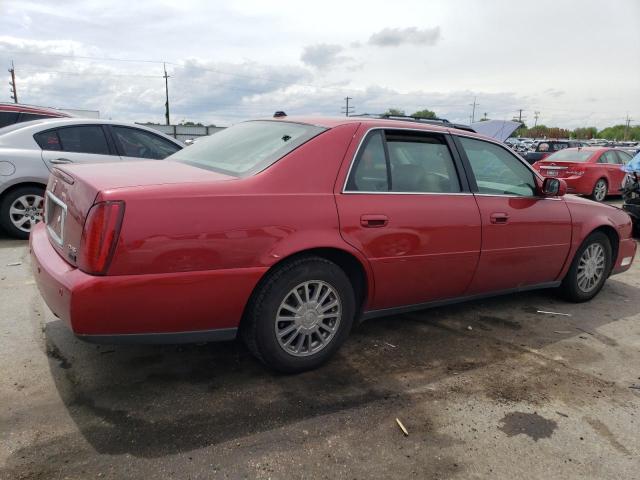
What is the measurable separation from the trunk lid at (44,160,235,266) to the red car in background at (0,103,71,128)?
5.91 m

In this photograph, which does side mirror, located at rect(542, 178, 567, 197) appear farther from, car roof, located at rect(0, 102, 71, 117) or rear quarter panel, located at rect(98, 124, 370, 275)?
car roof, located at rect(0, 102, 71, 117)

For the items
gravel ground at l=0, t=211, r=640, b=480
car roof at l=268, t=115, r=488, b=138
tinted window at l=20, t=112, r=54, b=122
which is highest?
tinted window at l=20, t=112, r=54, b=122

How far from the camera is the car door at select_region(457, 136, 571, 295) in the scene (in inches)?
152

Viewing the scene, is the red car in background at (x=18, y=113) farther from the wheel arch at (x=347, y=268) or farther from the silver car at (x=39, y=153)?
the wheel arch at (x=347, y=268)

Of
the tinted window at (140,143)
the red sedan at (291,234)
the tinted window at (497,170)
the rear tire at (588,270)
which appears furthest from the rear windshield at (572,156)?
the tinted window at (140,143)

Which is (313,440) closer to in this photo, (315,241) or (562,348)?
(315,241)

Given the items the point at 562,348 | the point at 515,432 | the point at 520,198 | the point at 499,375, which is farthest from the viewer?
the point at 520,198

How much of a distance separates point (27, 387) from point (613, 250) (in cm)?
509

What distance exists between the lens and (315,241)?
2945mm

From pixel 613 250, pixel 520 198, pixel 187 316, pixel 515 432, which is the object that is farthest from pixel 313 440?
pixel 613 250

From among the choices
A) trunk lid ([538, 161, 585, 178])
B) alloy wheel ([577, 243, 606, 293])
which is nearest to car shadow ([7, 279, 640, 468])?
alloy wheel ([577, 243, 606, 293])

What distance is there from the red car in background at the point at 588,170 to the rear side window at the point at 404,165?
9.62m

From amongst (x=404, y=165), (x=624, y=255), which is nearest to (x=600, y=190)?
(x=624, y=255)

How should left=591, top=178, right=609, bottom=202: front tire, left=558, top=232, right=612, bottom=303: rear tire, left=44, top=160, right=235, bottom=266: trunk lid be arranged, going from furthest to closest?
1. left=591, top=178, right=609, bottom=202: front tire
2. left=558, top=232, right=612, bottom=303: rear tire
3. left=44, top=160, right=235, bottom=266: trunk lid
